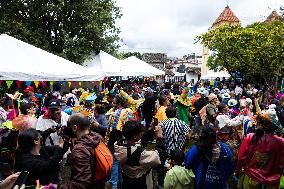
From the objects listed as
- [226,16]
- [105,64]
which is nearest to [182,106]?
[105,64]

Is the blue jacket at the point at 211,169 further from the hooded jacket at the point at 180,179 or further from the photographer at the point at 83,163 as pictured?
the photographer at the point at 83,163

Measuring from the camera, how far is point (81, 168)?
10.2 feet

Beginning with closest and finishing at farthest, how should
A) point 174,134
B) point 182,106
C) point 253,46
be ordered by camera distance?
point 174,134 → point 182,106 → point 253,46

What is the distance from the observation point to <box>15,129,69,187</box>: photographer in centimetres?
349

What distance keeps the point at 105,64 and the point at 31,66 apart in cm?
953

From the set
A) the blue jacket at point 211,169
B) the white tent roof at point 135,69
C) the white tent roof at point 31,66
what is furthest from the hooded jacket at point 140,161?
the white tent roof at point 135,69

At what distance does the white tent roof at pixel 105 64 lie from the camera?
17858 millimetres

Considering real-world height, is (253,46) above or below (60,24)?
below

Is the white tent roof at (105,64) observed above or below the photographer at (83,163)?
above

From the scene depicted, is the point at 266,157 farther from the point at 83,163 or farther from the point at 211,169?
the point at 83,163

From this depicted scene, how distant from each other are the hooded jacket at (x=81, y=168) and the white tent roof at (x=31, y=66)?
5.82 m

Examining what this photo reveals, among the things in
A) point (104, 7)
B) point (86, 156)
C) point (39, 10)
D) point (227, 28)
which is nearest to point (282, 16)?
point (227, 28)

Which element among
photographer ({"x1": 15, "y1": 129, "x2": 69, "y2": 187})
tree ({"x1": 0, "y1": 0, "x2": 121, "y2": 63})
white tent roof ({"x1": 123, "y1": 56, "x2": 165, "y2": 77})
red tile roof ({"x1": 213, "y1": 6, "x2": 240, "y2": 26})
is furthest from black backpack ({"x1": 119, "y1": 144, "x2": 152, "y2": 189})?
red tile roof ({"x1": 213, "y1": 6, "x2": 240, "y2": 26})

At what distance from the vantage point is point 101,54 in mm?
20484
